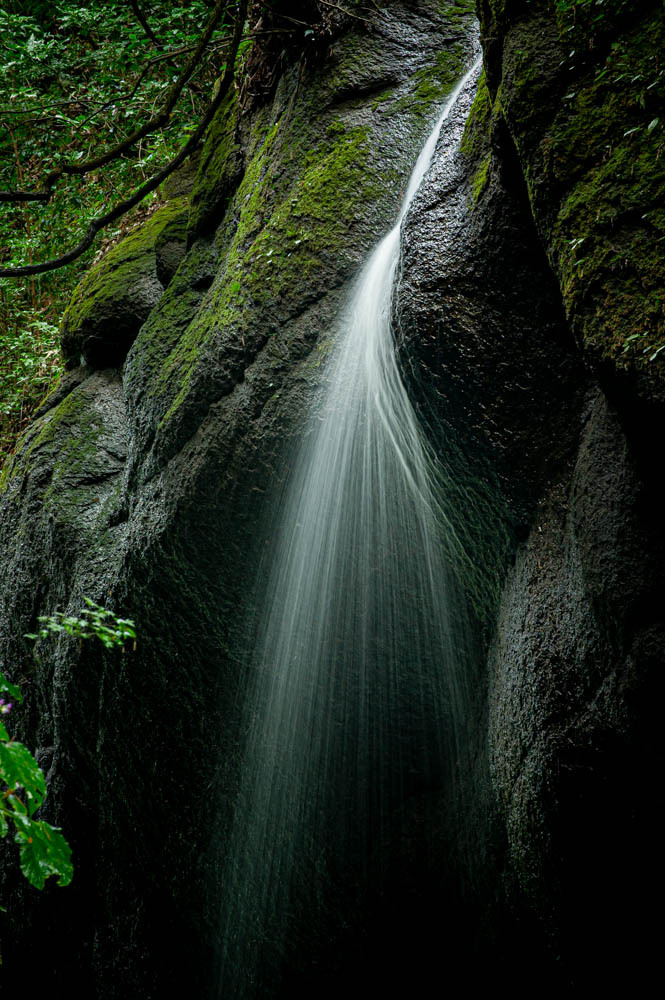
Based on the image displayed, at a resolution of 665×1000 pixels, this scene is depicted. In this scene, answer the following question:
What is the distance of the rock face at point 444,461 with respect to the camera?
2371mm

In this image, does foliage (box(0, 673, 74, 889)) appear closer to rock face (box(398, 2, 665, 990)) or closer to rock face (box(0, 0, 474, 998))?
rock face (box(398, 2, 665, 990))

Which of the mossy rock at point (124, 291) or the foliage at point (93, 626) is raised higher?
the mossy rock at point (124, 291)

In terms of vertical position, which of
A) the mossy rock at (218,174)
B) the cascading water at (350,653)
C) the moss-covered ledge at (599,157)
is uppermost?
the mossy rock at (218,174)

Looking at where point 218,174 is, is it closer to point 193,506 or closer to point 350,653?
point 193,506

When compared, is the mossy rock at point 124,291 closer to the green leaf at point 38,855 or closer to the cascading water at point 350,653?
the cascading water at point 350,653

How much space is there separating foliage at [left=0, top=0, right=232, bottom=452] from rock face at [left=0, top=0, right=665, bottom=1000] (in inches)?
44.3

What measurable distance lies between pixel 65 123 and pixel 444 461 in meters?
6.35

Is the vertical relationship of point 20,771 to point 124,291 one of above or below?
below

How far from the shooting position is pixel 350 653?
159 inches

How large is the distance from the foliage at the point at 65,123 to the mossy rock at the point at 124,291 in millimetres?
764

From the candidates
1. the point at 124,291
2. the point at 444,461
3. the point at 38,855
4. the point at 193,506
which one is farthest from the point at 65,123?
the point at 38,855

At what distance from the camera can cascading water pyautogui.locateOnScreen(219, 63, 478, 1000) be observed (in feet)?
11.9

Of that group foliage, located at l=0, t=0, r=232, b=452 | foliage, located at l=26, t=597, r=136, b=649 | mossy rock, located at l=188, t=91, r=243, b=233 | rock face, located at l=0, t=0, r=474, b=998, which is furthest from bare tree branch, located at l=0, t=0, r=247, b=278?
foliage, located at l=26, t=597, r=136, b=649

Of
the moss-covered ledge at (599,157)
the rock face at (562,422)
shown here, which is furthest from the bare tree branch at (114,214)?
the moss-covered ledge at (599,157)
